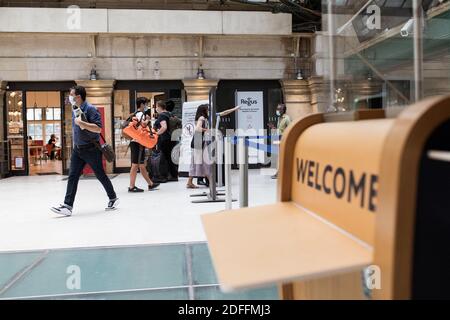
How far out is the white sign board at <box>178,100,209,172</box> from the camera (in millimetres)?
7864

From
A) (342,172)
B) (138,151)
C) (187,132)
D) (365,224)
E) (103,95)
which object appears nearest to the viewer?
(365,224)

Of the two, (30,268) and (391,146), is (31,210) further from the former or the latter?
(391,146)

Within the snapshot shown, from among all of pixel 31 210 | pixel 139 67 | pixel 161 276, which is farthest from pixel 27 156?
pixel 161 276

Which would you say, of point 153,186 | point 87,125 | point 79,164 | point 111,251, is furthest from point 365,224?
point 153,186

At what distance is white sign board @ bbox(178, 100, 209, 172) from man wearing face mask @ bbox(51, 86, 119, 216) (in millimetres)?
2923

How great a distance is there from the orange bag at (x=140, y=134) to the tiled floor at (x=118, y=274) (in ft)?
11.4

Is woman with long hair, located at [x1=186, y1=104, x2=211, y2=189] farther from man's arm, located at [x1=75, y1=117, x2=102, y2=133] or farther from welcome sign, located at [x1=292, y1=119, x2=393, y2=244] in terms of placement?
welcome sign, located at [x1=292, y1=119, x2=393, y2=244]

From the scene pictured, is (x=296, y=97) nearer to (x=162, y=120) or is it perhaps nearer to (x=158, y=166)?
(x=158, y=166)

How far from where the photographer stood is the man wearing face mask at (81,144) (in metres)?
4.89

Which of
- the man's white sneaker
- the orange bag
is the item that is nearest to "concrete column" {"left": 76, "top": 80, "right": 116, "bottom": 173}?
the orange bag

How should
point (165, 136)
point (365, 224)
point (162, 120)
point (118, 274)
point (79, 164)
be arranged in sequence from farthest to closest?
point (165, 136)
point (162, 120)
point (79, 164)
point (118, 274)
point (365, 224)

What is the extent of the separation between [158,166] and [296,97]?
4684 millimetres

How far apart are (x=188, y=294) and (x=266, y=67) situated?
30.8 feet

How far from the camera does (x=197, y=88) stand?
1088cm
